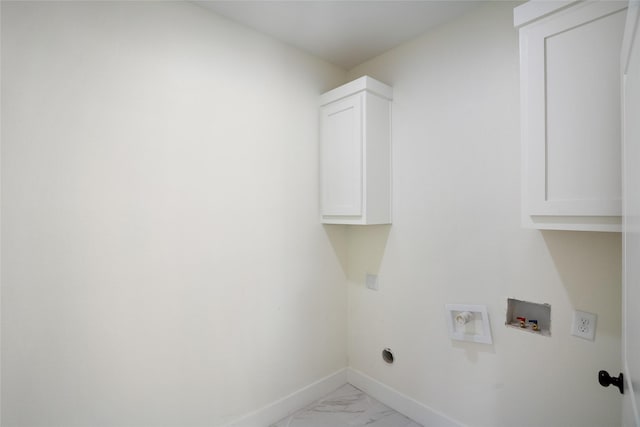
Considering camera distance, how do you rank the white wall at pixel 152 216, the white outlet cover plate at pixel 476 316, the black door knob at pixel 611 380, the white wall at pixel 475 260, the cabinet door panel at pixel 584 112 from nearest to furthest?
the black door knob at pixel 611 380 → the cabinet door panel at pixel 584 112 → the white wall at pixel 152 216 → the white wall at pixel 475 260 → the white outlet cover plate at pixel 476 316

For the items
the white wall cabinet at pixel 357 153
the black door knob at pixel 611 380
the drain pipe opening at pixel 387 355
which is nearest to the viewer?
the black door knob at pixel 611 380

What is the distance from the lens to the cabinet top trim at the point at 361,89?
6.34ft

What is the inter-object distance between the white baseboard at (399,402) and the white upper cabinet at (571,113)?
1.30m

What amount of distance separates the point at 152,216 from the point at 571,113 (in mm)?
1868

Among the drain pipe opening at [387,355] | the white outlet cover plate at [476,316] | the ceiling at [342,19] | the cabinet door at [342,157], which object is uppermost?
the ceiling at [342,19]

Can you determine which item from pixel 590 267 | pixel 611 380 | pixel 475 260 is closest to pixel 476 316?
pixel 475 260

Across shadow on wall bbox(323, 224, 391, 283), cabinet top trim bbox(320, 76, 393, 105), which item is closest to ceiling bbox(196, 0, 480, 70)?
cabinet top trim bbox(320, 76, 393, 105)

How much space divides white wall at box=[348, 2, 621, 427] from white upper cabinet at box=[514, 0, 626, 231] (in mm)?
276

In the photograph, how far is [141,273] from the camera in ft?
4.86

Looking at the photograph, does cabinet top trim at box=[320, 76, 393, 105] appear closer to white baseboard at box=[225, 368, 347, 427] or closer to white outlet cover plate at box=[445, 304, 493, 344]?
white outlet cover plate at box=[445, 304, 493, 344]

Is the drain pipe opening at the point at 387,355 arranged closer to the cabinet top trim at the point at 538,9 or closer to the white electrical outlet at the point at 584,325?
the white electrical outlet at the point at 584,325

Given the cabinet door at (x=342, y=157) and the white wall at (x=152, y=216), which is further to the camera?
the cabinet door at (x=342, y=157)

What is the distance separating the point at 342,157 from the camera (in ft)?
6.75

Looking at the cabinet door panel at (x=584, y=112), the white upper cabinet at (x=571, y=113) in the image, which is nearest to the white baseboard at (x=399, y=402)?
the white upper cabinet at (x=571, y=113)
